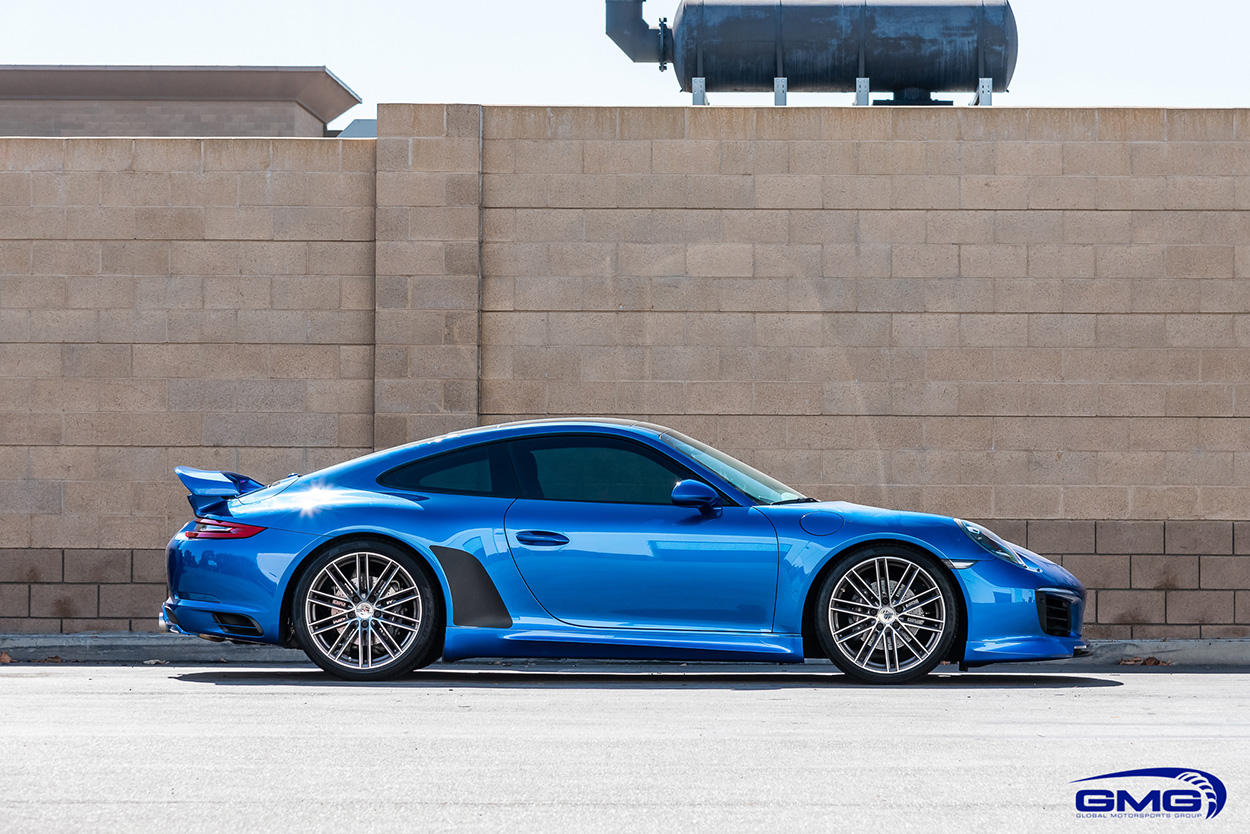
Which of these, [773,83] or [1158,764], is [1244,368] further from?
[1158,764]

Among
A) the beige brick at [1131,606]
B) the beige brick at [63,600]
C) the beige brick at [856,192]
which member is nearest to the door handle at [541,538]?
the beige brick at [856,192]

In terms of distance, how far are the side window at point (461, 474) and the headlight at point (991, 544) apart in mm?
2251

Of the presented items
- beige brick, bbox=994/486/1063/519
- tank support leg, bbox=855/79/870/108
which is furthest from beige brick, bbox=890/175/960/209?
beige brick, bbox=994/486/1063/519

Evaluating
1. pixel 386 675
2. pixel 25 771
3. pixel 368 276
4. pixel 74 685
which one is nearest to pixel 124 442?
pixel 368 276

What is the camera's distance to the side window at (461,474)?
7.48 metres

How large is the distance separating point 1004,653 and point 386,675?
9.80 feet

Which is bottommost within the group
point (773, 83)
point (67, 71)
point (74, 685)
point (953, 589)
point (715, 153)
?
point (74, 685)

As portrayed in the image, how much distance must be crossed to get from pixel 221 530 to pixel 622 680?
218 cm

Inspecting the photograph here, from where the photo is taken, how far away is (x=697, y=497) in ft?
23.4

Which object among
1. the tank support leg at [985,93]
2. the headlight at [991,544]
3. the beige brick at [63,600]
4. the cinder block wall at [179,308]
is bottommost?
the beige brick at [63,600]

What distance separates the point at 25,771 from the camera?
4.81 m

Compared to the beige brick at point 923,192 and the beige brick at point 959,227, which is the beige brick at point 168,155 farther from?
the beige brick at point 959,227

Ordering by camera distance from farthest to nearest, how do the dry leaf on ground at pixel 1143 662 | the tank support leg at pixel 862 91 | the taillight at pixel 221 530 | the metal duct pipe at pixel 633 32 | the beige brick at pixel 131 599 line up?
the metal duct pipe at pixel 633 32, the tank support leg at pixel 862 91, the beige brick at pixel 131 599, the dry leaf on ground at pixel 1143 662, the taillight at pixel 221 530

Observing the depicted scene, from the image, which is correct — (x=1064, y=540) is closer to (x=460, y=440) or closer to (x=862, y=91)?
(x=862, y=91)
